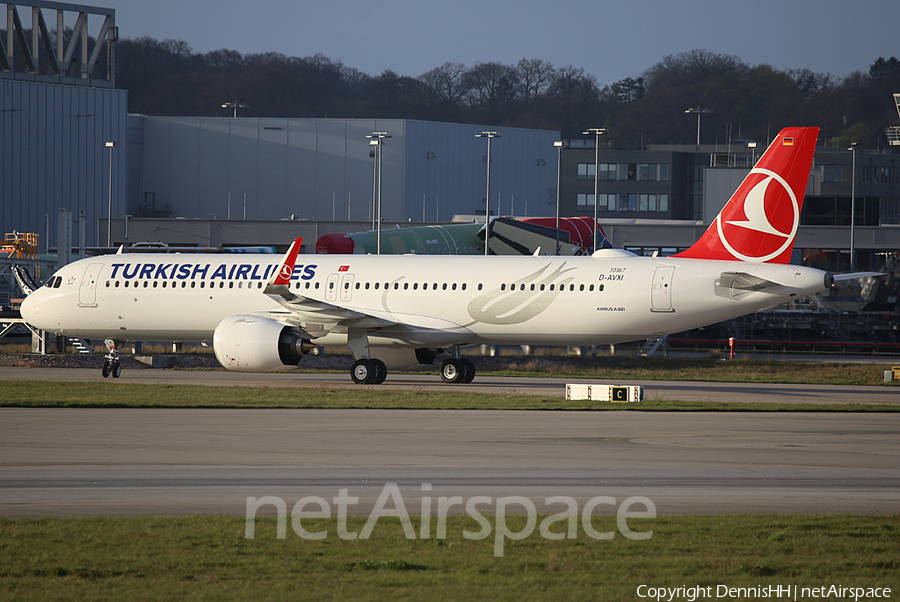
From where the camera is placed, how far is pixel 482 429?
67.2ft

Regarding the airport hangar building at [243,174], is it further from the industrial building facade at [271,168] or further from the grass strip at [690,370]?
the grass strip at [690,370]

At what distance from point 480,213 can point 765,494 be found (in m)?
85.7

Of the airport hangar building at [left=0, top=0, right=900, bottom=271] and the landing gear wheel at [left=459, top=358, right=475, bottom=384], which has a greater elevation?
the airport hangar building at [left=0, top=0, right=900, bottom=271]

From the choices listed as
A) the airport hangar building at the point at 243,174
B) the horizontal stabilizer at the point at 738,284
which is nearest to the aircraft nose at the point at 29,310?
the horizontal stabilizer at the point at 738,284

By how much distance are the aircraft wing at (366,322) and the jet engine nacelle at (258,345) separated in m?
0.90

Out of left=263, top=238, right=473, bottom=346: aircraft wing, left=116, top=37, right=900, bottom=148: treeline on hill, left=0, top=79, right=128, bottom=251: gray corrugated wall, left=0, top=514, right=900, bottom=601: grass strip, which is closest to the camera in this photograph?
left=0, top=514, right=900, bottom=601: grass strip

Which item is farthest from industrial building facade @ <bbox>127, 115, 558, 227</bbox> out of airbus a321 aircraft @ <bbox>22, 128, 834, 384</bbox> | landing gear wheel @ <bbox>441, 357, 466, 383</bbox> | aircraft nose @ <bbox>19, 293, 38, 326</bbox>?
landing gear wheel @ <bbox>441, 357, 466, 383</bbox>

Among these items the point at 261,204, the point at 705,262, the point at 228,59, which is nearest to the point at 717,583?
the point at 705,262

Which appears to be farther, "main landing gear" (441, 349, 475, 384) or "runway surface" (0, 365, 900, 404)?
"main landing gear" (441, 349, 475, 384)

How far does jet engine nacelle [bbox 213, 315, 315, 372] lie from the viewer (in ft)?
96.7

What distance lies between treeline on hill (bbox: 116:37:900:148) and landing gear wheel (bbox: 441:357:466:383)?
5263 inches

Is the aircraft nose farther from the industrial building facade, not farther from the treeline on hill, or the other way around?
the treeline on hill

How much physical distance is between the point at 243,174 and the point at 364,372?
63.5 meters

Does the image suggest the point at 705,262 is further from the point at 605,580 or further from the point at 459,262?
the point at 605,580
